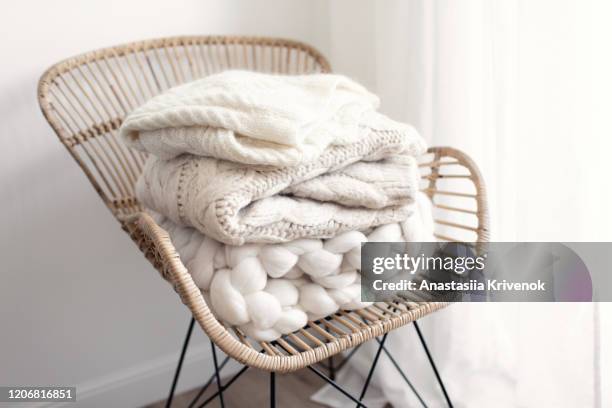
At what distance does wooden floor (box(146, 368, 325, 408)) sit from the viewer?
124cm

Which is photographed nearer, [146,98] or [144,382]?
[146,98]

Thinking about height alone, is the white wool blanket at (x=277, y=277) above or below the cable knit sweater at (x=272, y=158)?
below

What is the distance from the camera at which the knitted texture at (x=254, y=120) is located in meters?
0.68

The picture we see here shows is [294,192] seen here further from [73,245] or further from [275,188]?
[73,245]

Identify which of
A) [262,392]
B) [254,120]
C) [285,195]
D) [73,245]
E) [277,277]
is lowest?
[262,392]

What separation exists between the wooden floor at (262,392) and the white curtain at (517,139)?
207 mm

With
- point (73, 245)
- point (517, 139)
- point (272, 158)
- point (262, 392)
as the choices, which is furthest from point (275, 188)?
point (262, 392)

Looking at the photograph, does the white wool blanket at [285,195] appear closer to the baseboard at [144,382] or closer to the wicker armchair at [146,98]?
the wicker armchair at [146,98]

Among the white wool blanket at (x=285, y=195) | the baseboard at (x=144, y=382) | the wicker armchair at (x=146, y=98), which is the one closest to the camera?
the white wool blanket at (x=285, y=195)

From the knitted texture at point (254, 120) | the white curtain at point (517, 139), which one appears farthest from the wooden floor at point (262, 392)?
the knitted texture at point (254, 120)

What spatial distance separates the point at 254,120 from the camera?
685mm

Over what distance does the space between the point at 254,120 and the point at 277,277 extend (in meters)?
0.22

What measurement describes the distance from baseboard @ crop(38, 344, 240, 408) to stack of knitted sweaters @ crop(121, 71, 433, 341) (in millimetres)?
593

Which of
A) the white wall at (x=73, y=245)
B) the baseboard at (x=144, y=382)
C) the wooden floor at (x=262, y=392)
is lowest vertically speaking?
the wooden floor at (x=262, y=392)
